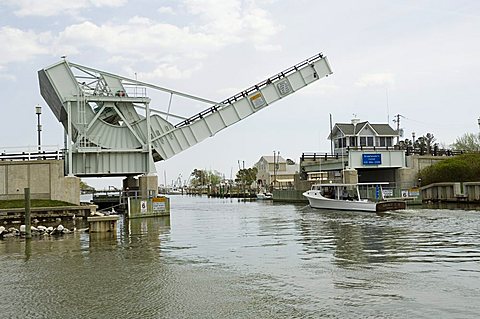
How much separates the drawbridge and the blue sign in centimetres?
1744

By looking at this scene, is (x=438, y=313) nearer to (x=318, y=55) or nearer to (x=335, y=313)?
(x=335, y=313)

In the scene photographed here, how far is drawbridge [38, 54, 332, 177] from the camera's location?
3966cm

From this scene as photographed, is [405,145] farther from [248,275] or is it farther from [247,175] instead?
[248,275]

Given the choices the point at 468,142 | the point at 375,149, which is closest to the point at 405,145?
the point at 468,142

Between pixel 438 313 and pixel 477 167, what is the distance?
4738cm

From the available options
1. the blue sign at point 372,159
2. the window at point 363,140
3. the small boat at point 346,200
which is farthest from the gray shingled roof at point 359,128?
the small boat at point 346,200

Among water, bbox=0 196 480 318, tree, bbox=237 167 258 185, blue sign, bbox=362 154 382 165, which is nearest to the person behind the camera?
water, bbox=0 196 480 318

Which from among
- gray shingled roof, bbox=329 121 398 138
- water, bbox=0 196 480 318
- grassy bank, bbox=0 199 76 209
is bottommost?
water, bbox=0 196 480 318

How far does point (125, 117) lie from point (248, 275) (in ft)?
91.2

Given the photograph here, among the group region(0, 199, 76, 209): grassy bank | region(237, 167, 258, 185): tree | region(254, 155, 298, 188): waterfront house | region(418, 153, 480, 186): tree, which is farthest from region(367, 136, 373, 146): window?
region(237, 167, 258, 185): tree

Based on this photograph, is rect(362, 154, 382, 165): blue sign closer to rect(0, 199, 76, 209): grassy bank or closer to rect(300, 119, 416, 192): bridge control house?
rect(300, 119, 416, 192): bridge control house

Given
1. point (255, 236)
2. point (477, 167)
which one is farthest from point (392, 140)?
point (255, 236)

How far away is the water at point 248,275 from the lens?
1183 cm

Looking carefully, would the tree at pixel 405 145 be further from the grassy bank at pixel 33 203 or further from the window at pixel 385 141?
the grassy bank at pixel 33 203
